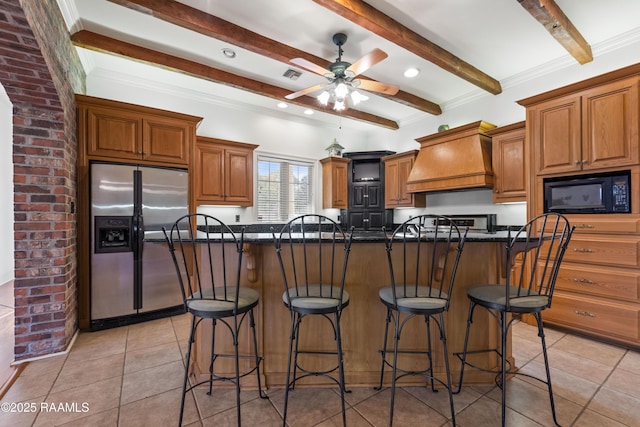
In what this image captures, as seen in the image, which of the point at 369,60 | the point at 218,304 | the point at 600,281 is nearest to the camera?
the point at 218,304

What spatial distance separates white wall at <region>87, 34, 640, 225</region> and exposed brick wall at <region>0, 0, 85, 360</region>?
4.81ft

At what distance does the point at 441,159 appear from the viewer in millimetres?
4160

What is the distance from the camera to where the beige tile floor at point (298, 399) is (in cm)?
163

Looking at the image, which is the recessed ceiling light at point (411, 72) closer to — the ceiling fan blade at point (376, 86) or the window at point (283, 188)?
the ceiling fan blade at point (376, 86)

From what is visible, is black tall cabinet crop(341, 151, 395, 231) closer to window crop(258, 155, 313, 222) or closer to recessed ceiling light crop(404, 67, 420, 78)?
window crop(258, 155, 313, 222)

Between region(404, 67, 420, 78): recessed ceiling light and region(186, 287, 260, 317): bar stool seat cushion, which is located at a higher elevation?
region(404, 67, 420, 78): recessed ceiling light

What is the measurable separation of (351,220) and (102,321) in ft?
13.2

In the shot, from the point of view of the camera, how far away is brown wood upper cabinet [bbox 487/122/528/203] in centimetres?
338

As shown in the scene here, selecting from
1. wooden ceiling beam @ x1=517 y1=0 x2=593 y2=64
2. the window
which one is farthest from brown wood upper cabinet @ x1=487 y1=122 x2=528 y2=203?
the window

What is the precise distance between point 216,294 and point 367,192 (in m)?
4.21

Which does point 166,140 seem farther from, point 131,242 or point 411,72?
point 411,72

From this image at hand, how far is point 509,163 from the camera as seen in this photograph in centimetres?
351

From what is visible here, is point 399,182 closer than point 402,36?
No

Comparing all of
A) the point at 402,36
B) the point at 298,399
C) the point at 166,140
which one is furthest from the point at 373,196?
the point at 298,399
